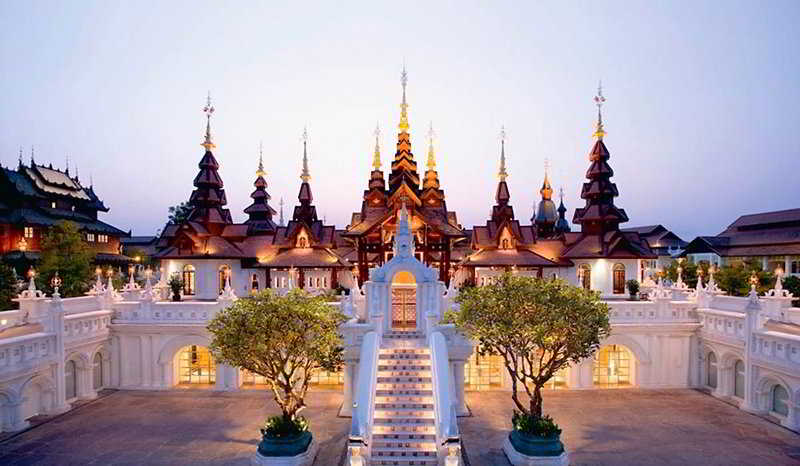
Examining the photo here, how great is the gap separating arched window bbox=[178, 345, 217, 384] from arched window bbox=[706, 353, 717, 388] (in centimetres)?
2613

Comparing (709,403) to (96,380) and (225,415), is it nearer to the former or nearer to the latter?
(225,415)

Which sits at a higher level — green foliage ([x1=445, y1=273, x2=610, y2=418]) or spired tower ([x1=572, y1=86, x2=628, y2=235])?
spired tower ([x1=572, y1=86, x2=628, y2=235])

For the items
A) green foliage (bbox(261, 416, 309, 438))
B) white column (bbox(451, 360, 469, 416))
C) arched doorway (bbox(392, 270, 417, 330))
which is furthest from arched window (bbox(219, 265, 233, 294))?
white column (bbox(451, 360, 469, 416))

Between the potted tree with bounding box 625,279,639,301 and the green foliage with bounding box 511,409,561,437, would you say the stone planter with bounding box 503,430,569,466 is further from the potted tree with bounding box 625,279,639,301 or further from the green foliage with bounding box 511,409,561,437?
the potted tree with bounding box 625,279,639,301

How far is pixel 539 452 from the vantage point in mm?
14484

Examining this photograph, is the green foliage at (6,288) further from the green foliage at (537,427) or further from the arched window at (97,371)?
the green foliage at (537,427)

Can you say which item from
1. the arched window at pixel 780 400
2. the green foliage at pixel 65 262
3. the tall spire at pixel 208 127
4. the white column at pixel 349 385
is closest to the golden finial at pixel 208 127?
the tall spire at pixel 208 127

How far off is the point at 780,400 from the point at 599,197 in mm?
20902

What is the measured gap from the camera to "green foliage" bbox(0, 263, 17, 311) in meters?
Result: 28.1

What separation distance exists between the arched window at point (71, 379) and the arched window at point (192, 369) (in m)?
4.60

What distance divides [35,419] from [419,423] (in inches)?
653

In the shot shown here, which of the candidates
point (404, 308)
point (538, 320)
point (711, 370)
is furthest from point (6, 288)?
point (711, 370)

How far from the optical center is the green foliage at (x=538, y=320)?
14.9 metres

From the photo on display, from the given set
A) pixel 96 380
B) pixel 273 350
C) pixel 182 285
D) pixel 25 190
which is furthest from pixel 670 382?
pixel 25 190
